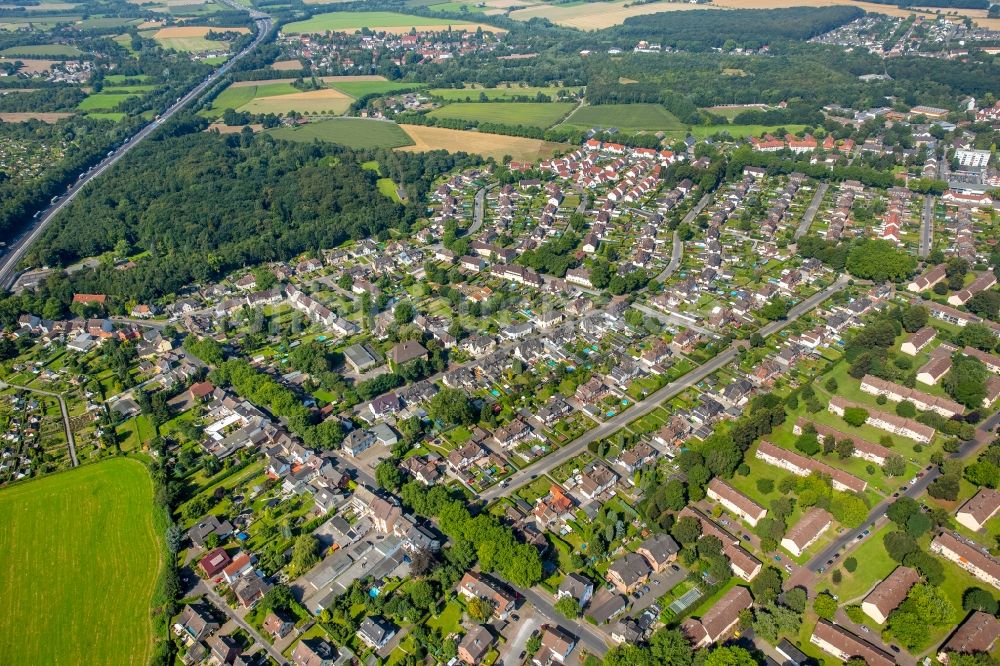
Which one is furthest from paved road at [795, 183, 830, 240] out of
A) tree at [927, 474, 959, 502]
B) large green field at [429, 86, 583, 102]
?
large green field at [429, 86, 583, 102]

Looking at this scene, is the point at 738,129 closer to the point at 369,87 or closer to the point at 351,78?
the point at 369,87

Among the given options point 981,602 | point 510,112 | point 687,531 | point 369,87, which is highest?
point 369,87

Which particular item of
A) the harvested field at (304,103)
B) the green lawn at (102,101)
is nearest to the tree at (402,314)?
the harvested field at (304,103)

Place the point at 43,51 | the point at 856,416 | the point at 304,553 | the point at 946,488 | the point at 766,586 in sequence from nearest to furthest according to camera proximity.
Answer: the point at 766,586
the point at 304,553
the point at 946,488
the point at 856,416
the point at 43,51

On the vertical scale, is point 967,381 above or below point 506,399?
above

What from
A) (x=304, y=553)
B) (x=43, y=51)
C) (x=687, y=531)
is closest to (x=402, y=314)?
(x=304, y=553)

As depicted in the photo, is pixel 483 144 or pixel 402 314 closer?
pixel 402 314

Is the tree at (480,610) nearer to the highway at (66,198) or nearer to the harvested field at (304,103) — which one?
the highway at (66,198)
